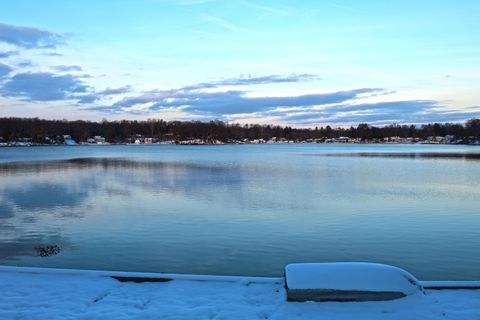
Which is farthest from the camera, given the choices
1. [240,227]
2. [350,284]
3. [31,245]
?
[240,227]

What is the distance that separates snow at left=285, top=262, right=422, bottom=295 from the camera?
546cm

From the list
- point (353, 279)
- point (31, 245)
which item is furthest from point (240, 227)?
point (353, 279)

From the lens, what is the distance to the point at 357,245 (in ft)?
34.6

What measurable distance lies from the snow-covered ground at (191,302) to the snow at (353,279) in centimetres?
17

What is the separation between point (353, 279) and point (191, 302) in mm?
2072

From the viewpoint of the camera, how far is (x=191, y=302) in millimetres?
5539

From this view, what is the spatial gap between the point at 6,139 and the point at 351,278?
16359cm

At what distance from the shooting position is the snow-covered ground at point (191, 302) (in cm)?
510

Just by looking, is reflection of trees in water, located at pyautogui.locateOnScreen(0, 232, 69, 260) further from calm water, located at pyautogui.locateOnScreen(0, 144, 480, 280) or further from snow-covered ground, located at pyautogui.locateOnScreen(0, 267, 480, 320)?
snow-covered ground, located at pyautogui.locateOnScreen(0, 267, 480, 320)

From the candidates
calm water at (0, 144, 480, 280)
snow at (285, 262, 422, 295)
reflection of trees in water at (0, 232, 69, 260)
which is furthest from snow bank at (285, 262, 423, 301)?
reflection of trees in water at (0, 232, 69, 260)

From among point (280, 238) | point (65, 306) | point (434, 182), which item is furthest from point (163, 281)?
point (434, 182)

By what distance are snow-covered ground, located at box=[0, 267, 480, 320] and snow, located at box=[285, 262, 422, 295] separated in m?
0.17

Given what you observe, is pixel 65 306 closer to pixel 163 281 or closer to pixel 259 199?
pixel 163 281

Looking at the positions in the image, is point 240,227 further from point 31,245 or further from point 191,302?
point 191,302
